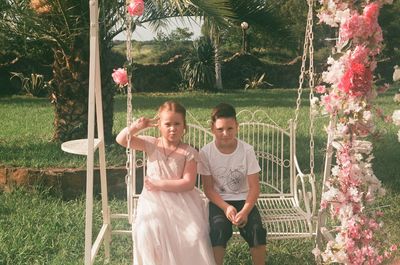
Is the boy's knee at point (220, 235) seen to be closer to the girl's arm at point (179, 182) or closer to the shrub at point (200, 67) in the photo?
the girl's arm at point (179, 182)

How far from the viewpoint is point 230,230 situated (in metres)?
3.35

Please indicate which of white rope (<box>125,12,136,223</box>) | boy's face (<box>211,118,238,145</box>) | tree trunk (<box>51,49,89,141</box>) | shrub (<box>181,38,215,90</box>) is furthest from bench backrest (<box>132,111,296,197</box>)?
shrub (<box>181,38,215,90</box>)

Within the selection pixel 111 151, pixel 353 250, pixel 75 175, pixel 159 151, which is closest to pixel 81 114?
pixel 111 151

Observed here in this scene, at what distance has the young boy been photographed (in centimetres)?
331

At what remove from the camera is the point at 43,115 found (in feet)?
34.6

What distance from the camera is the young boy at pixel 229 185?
331 centimetres

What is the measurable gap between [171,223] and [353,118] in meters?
1.16

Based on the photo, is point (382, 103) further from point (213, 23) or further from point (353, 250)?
point (353, 250)

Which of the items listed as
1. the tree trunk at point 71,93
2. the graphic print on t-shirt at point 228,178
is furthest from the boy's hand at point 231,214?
the tree trunk at point 71,93

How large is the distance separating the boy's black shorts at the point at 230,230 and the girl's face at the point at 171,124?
0.50 m

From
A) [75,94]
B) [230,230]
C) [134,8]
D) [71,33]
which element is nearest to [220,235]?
[230,230]

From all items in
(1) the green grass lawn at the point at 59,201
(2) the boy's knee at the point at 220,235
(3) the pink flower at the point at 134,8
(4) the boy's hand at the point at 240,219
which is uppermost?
(3) the pink flower at the point at 134,8

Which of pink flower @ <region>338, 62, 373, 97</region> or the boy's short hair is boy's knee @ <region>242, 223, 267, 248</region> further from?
pink flower @ <region>338, 62, 373, 97</region>

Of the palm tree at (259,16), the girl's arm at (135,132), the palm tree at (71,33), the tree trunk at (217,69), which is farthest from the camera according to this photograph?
the tree trunk at (217,69)
